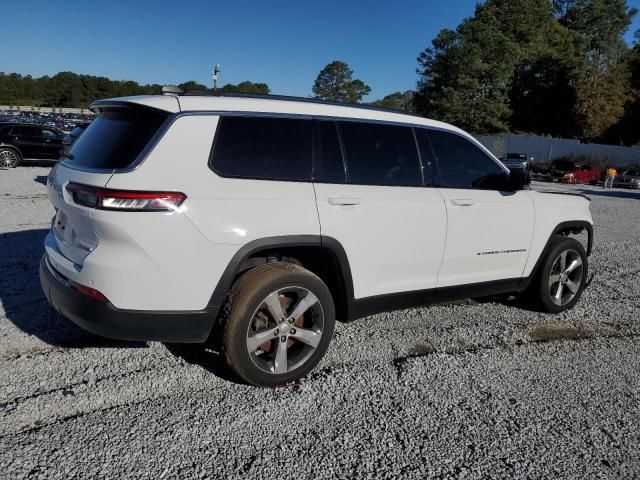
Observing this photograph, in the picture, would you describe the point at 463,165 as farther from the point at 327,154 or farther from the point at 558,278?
the point at 558,278

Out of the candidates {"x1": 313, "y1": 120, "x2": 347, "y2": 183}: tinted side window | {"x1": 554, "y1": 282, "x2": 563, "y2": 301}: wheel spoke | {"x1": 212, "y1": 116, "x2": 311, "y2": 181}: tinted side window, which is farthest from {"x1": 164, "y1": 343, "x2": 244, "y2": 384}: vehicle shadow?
{"x1": 554, "y1": 282, "x2": 563, "y2": 301}: wheel spoke

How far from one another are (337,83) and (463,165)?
105 meters

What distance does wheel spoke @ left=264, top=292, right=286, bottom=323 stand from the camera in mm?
3115

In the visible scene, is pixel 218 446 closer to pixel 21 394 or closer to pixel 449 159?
pixel 21 394

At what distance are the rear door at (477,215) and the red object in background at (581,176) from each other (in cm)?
2770

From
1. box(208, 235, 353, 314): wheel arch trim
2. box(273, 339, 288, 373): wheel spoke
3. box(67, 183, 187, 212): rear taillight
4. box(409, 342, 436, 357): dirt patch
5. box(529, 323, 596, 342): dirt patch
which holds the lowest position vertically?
box(409, 342, 436, 357): dirt patch

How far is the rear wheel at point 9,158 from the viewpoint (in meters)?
17.1

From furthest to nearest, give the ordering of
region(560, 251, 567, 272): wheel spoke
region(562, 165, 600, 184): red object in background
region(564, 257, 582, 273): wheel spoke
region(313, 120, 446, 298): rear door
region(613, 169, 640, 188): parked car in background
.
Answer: region(562, 165, 600, 184): red object in background, region(613, 169, 640, 188): parked car in background, region(564, 257, 582, 273): wheel spoke, region(560, 251, 567, 272): wheel spoke, region(313, 120, 446, 298): rear door

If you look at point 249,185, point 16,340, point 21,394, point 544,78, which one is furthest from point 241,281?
point 544,78

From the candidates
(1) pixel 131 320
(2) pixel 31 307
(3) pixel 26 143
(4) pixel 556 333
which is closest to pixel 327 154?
(1) pixel 131 320

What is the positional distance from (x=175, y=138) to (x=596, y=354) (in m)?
3.61

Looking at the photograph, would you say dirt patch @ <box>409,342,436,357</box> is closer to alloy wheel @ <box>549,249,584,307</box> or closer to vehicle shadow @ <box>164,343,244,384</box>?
vehicle shadow @ <box>164,343,244,384</box>

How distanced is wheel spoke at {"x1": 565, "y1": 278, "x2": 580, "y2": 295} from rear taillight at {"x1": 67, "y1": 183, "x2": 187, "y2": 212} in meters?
3.94

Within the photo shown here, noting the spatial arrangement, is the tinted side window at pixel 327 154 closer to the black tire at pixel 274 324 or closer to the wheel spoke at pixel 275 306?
the black tire at pixel 274 324
